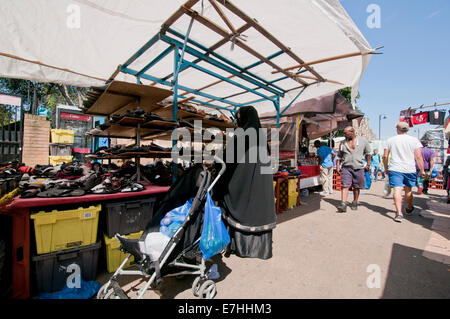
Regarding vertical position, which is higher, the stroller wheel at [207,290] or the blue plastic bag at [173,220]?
the blue plastic bag at [173,220]

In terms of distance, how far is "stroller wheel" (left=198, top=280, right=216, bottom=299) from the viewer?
1.95m

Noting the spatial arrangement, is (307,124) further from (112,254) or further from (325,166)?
(112,254)

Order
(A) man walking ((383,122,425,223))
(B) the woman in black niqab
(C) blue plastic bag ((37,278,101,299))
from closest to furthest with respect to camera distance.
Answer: (C) blue plastic bag ((37,278,101,299)) → (B) the woman in black niqab → (A) man walking ((383,122,425,223))

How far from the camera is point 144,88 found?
287 cm

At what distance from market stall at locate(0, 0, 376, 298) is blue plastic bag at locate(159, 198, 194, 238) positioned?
1.86 feet

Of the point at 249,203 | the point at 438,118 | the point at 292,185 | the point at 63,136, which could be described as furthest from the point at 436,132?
the point at 63,136

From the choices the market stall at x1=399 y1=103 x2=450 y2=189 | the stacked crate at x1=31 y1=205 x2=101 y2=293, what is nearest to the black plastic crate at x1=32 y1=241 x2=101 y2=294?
the stacked crate at x1=31 y1=205 x2=101 y2=293

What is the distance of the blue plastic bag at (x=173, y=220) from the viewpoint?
208 centimetres

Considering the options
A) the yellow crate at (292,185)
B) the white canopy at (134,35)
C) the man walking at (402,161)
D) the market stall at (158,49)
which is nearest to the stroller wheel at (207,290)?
the market stall at (158,49)

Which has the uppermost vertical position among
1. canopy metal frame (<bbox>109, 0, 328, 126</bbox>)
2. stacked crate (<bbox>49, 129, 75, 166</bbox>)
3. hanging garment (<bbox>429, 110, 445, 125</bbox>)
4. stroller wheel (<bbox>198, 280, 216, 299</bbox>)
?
hanging garment (<bbox>429, 110, 445, 125</bbox>)

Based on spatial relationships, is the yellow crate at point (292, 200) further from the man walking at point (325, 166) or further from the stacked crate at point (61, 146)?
the stacked crate at point (61, 146)

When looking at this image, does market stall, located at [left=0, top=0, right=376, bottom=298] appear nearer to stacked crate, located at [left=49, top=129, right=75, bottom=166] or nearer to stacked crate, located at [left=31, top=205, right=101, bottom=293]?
stacked crate, located at [left=31, top=205, right=101, bottom=293]

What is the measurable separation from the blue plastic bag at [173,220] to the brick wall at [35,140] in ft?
28.6

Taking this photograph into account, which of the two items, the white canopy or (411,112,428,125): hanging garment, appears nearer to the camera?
the white canopy
